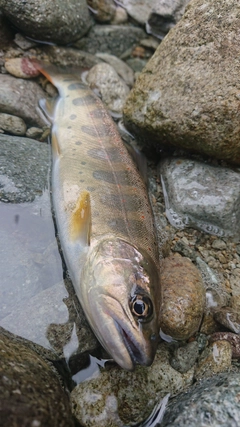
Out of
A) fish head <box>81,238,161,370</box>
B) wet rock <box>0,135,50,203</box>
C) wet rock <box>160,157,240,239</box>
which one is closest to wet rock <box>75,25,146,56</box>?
wet rock <box>0,135,50,203</box>

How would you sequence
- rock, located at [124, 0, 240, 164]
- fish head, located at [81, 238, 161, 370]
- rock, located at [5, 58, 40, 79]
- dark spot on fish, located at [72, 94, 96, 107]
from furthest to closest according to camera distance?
Answer: rock, located at [5, 58, 40, 79], dark spot on fish, located at [72, 94, 96, 107], rock, located at [124, 0, 240, 164], fish head, located at [81, 238, 161, 370]

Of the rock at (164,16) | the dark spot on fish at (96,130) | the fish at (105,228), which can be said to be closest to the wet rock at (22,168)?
the fish at (105,228)

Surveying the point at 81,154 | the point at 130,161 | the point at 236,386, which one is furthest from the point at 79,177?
the point at 236,386

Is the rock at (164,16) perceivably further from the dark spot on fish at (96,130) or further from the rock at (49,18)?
the dark spot on fish at (96,130)

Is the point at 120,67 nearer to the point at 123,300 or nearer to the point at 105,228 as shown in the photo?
the point at 105,228

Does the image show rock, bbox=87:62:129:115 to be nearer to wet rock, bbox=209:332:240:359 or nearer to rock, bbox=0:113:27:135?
rock, bbox=0:113:27:135

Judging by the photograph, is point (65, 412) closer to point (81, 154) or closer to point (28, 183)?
→ point (28, 183)
